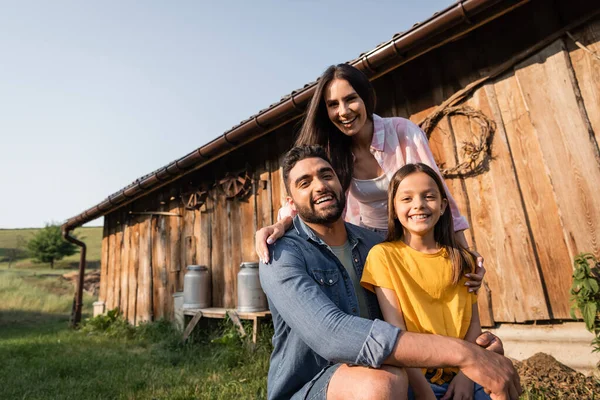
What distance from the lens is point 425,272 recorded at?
1.68 m

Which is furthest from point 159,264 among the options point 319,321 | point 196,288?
point 319,321

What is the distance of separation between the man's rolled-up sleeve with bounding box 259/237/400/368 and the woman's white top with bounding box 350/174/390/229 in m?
0.75

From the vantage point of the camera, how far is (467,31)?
11.1 feet

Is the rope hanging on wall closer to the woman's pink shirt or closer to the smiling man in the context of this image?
the woman's pink shirt

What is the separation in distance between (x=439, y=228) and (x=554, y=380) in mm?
1797

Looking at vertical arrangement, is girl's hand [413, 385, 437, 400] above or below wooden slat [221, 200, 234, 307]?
below

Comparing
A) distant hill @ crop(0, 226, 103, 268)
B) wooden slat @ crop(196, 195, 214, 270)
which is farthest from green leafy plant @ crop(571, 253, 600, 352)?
distant hill @ crop(0, 226, 103, 268)

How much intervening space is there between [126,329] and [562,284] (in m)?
6.87

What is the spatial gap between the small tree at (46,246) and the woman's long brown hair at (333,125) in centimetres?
3645

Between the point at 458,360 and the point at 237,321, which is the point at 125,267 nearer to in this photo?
the point at 237,321

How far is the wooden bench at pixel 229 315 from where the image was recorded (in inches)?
194

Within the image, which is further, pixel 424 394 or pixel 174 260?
pixel 174 260

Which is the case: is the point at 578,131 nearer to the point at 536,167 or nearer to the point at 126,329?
the point at 536,167

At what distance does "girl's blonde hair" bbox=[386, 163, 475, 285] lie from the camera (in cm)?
173
